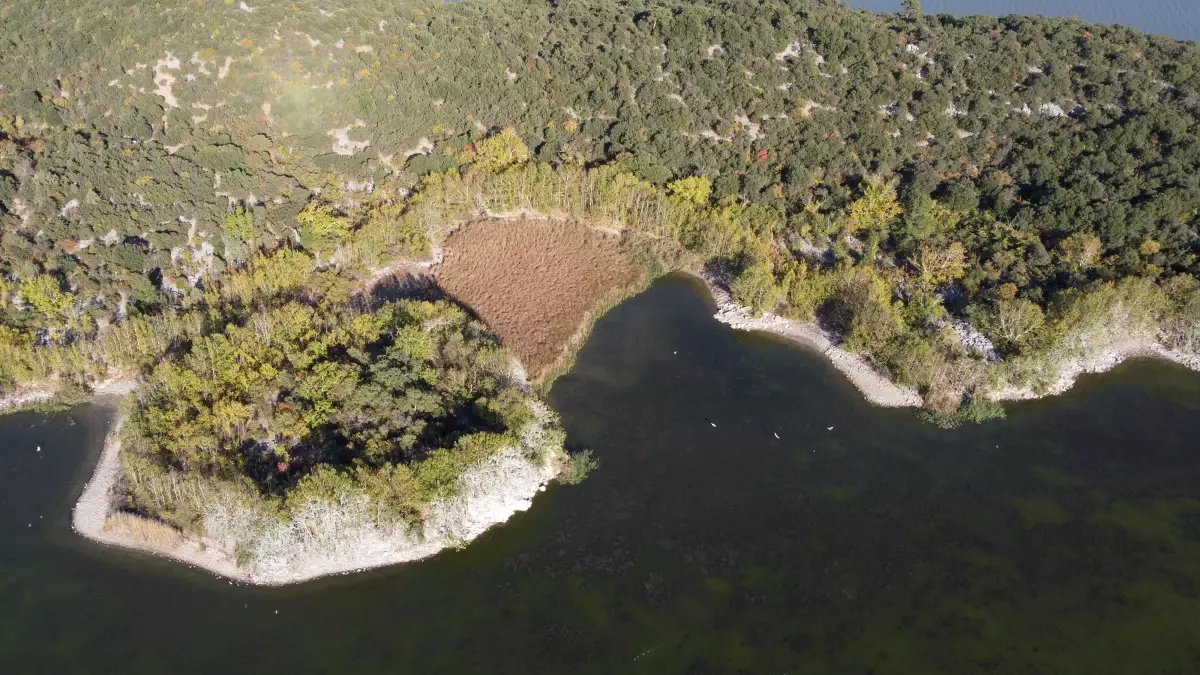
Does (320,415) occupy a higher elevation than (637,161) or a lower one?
lower

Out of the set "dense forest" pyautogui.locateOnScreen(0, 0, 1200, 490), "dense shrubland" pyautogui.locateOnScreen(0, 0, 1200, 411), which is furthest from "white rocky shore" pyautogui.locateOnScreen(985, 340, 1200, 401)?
"dense shrubland" pyautogui.locateOnScreen(0, 0, 1200, 411)

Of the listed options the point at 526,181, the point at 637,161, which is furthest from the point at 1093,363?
the point at 526,181

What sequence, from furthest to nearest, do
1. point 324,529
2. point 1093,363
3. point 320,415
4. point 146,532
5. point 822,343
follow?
point 822,343 → point 1093,363 → point 320,415 → point 146,532 → point 324,529

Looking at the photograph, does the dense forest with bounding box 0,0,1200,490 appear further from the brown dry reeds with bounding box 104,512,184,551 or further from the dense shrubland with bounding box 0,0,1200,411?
the brown dry reeds with bounding box 104,512,184,551

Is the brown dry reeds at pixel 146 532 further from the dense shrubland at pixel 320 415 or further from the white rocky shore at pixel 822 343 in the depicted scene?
the white rocky shore at pixel 822 343

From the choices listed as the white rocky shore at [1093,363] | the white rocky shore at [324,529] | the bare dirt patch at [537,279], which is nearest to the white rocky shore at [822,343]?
the white rocky shore at [1093,363]

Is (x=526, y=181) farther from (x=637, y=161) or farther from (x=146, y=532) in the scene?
(x=146, y=532)

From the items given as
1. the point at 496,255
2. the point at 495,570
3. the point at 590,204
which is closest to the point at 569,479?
the point at 495,570

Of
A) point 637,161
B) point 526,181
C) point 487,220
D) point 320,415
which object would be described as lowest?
point 320,415
